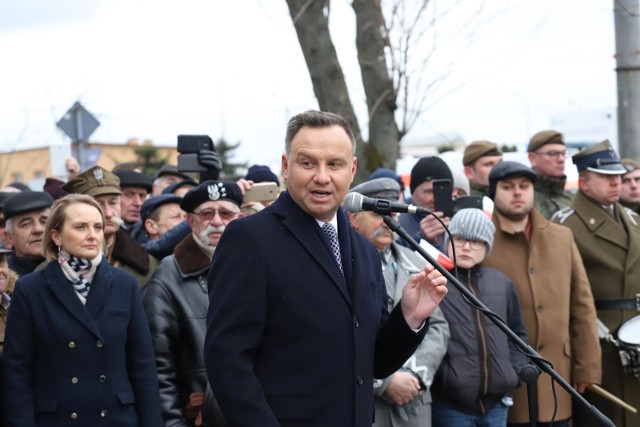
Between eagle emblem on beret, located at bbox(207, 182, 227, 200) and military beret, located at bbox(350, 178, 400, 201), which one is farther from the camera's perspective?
military beret, located at bbox(350, 178, 400, 201)

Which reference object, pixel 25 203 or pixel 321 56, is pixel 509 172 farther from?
pixel 321 56

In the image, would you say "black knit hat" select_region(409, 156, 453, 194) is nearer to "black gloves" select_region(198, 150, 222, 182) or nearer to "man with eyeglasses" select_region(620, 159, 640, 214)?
"black gloves" select_region(198, 150, 222, 182)

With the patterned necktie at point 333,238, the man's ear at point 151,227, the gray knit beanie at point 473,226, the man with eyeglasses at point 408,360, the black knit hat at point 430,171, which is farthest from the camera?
the man's ear at point 151,227

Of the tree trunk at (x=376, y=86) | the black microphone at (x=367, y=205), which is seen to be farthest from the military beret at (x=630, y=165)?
the black microphone at (x=367, y=205)

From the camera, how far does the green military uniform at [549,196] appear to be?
876cm

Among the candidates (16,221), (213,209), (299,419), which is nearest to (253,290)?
(299,419)

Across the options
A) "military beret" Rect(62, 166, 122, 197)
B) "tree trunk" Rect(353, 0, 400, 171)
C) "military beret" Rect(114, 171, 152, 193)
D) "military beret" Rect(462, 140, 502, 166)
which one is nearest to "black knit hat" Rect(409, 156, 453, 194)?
"military beret" Rect(462, 140, 502, 166)

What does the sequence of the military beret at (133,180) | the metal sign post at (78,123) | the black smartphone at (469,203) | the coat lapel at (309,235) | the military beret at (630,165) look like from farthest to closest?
the metal sign post at (78,123) → the military beret at (630,165) → the military beret at (133,180) → the black smartphone at (469,203) → the coat lapel at (309,235)

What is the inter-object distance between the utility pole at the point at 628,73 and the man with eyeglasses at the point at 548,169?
4.06 ft

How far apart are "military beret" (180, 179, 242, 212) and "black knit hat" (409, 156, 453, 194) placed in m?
1.72

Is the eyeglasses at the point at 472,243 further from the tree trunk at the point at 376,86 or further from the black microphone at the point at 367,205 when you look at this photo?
the tree trunk at the point at 376,86

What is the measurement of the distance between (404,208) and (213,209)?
7.34ft

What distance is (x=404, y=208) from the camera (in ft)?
13.1

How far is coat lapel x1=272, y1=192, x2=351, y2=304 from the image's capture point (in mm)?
3842
